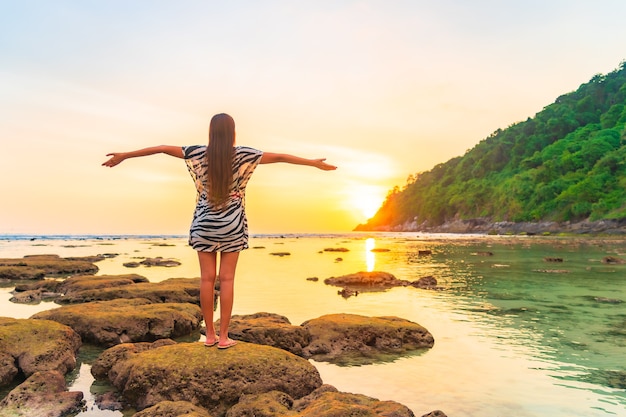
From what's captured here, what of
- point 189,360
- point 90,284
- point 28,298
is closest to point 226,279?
point 189,360

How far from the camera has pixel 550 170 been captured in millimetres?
108312

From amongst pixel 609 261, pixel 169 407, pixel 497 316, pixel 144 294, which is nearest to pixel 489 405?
pixel 169 407

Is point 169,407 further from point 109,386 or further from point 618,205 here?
point 618,205

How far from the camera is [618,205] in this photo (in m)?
80.4

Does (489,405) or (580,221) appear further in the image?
(580,221)

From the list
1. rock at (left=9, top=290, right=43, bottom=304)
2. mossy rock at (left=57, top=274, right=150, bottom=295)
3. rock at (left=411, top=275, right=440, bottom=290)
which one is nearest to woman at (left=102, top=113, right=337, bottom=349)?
mossy rock at (left=57, top=274, right=150, bottom=295)

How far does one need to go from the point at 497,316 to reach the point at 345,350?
5.51 m

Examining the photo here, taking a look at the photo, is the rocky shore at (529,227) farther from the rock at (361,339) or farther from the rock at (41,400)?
the rock at (41,400)

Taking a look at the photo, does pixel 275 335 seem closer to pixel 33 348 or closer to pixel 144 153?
pixel 33 348

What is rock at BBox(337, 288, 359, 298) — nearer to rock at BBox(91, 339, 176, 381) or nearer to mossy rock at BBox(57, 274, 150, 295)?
mossy rock at BBox(57, 274, 150, 295)

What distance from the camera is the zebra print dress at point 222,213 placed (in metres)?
6.50

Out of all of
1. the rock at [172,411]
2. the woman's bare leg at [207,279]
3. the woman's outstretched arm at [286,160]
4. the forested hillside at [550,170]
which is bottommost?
the rock at [172,411]

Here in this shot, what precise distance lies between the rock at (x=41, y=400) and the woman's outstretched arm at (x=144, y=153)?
3193mm

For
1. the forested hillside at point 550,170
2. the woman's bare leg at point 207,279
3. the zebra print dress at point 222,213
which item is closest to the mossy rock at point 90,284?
the woman's bare leg at point 207,279
